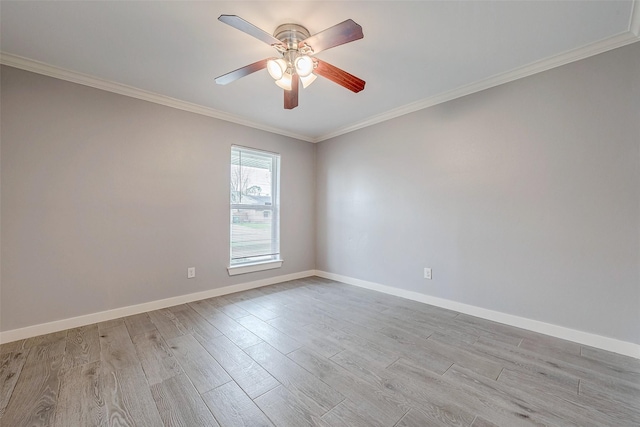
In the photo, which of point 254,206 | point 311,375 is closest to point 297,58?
point 311,375

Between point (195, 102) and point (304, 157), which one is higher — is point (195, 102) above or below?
above

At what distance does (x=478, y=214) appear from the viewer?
262cm

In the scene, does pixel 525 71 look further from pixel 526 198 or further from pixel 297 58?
pixel 297 58

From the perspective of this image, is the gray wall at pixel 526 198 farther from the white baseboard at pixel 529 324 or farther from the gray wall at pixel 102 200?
the gray wall at pixel 102 200

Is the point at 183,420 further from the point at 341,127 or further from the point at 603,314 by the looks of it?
the point at 341,127

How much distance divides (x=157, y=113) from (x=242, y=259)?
80.7 inches

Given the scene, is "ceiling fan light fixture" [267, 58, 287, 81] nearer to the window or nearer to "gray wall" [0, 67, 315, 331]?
"gray wall" [0, 67, 315, 331]

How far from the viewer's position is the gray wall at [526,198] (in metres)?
1.94

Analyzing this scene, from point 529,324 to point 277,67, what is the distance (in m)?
3.04

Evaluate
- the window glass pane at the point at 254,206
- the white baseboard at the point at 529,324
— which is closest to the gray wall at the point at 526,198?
the white baseboard at the point at 529,324

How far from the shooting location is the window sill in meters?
3.44

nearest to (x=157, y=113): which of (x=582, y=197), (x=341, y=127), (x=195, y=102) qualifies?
(x=195, y=102)

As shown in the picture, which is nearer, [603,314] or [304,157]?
[603,314]

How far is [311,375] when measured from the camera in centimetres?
167
